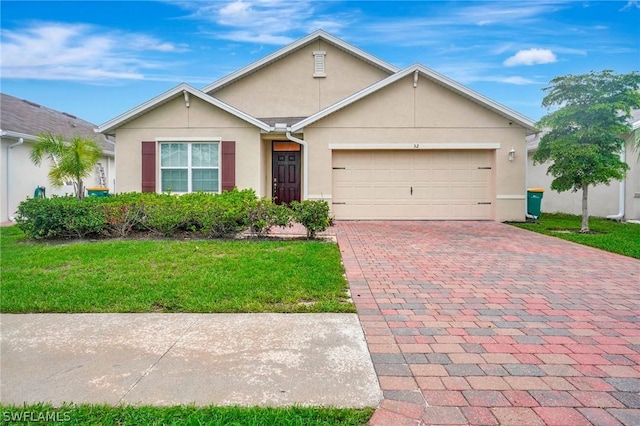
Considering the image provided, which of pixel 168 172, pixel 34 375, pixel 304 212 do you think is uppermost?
pixel 168 172

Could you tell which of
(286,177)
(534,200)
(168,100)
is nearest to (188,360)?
(168,100)

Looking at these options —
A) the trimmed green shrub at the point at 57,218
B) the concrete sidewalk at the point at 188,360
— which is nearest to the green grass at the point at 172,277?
the concrete sidewalk at the point at 188,360

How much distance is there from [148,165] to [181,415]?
11.3 meters

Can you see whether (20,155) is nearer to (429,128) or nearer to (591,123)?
(429,128)

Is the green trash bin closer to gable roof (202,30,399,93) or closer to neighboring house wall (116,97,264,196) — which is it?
gable roof (202,30,399,93)

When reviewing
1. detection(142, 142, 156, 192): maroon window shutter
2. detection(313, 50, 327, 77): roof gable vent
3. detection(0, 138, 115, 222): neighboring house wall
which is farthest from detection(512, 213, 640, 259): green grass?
detection(0, 138, 115, 222): neighboring house wall

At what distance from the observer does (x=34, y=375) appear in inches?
112

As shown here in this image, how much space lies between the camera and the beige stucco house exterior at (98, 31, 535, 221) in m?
12.2

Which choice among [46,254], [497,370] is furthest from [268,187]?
[497,370]

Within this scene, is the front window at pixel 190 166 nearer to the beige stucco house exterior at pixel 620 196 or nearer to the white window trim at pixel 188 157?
the white window trim at pixel 188 157

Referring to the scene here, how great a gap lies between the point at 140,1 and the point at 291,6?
15.1ft

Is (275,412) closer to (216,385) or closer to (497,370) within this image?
(216,385)

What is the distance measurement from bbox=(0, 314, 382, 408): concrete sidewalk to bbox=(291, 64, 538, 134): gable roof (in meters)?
9.29

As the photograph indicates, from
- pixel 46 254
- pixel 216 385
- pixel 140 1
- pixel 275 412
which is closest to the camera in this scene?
pixel 275 412
